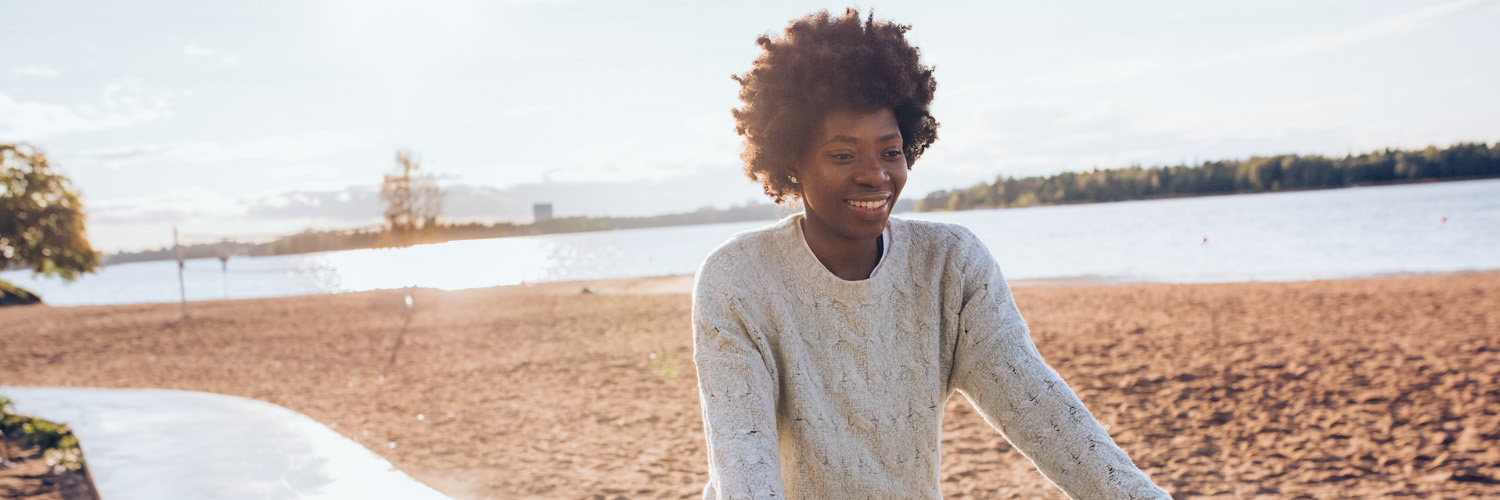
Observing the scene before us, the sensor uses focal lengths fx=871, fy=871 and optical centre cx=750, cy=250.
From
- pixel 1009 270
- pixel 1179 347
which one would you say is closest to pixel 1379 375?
pixel 1179 347

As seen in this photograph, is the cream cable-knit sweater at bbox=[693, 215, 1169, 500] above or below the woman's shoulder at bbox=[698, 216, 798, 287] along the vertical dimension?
below

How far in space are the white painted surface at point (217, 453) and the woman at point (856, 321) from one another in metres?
3.17

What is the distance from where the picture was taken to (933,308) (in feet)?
4.94

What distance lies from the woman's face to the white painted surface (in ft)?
10.8

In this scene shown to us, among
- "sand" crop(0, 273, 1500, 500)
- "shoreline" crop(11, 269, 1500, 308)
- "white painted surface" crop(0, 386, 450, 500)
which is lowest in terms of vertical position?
"shoreline" crop(11, 269, 1500, 308)

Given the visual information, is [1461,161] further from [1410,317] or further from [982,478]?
[982,478]

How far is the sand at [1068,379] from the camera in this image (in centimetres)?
486

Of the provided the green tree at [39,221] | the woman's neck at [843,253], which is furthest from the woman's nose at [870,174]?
the green tree at [39,221]

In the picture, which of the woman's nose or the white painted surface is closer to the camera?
the woman's nose

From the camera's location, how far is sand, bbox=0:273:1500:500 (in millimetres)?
4855

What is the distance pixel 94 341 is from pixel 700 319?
18.0m

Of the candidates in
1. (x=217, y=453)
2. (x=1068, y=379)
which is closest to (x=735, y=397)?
(x=217, y=453)

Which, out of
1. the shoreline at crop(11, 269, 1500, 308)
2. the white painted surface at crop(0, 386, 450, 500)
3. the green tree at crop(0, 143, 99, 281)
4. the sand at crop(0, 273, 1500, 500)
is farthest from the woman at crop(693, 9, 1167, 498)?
the shoreline at crop(11, 269, 1500, 308)

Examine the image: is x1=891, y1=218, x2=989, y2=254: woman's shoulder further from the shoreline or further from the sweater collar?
the shoreline
